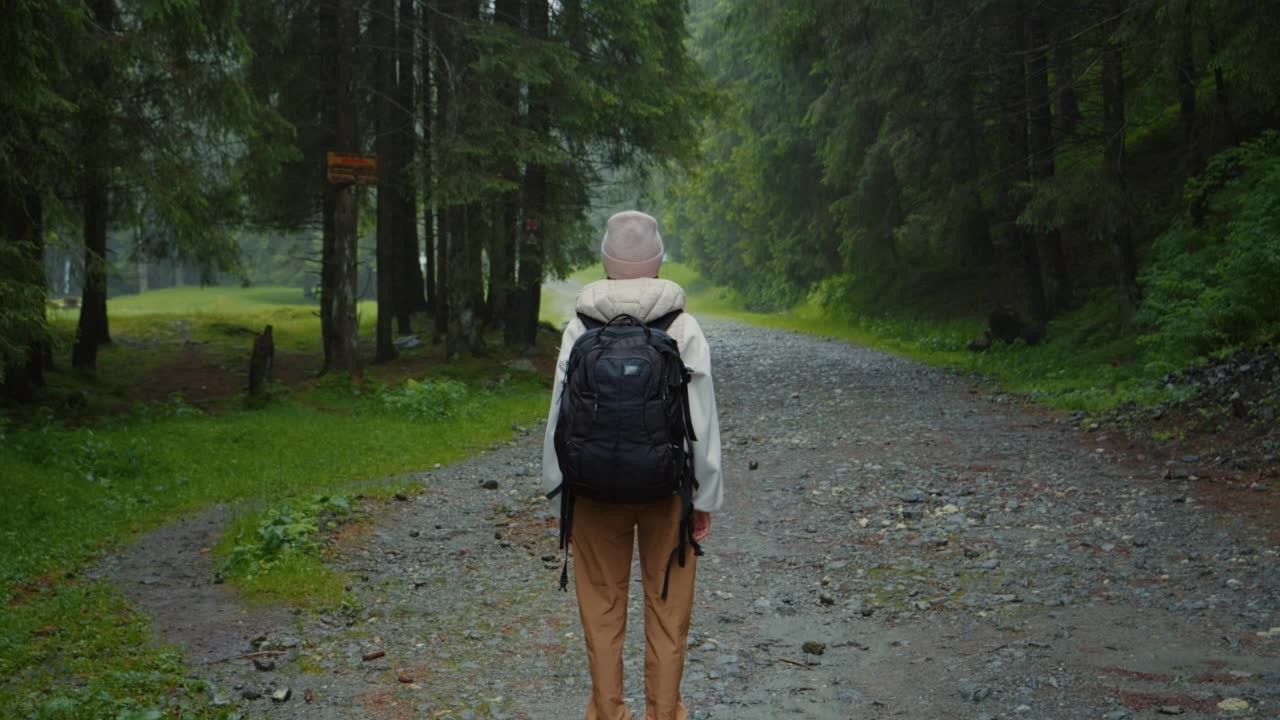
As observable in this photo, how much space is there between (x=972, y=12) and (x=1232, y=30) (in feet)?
20.3

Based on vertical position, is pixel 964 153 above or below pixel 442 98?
below

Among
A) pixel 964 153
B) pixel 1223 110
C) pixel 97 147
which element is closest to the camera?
pixel 97 147

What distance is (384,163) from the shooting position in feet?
70.5

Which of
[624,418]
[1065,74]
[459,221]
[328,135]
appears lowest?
[624,418]

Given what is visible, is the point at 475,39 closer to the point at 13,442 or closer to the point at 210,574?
the point at 13,442

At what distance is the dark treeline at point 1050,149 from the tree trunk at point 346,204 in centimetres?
809

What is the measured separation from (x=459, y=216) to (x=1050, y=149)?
34.6 ft

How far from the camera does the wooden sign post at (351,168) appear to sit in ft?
53.5

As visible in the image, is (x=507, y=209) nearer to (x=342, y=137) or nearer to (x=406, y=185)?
(x=406, y=185)

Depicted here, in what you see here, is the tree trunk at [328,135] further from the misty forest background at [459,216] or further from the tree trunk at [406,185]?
the tree trunk at [406,185]

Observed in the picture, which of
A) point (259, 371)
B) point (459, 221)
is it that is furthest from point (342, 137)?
point (259, 371)

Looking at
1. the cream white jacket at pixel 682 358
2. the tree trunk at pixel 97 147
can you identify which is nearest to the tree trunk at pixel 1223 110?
the cream white jacket at pixel 682 358

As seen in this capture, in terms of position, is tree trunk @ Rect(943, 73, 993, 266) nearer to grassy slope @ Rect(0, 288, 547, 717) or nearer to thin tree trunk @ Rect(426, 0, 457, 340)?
grassy slope @ Rect(0, 288, 547, 717)

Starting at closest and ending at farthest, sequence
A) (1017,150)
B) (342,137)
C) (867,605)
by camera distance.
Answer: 1. (867,605)
2. (342,137)
3. (1017,150)
